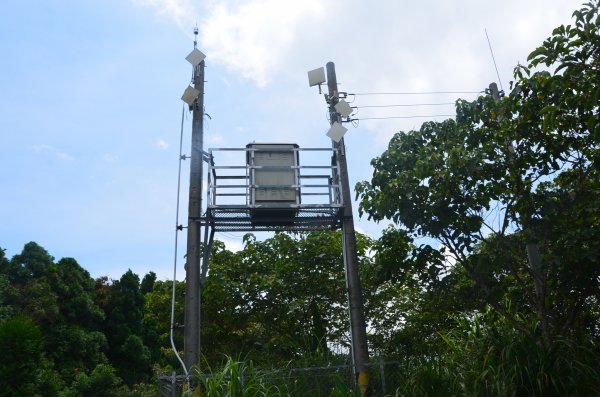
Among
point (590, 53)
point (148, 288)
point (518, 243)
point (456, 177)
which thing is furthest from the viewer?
point (148, 288)

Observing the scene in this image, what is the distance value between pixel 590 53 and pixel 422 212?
11.1 feet

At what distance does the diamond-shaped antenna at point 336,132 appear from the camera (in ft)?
31.9

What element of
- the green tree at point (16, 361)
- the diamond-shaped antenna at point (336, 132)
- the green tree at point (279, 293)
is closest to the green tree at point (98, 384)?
the green tree at point (16, 361)

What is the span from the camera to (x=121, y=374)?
28.1 meters

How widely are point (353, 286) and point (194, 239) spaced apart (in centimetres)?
249

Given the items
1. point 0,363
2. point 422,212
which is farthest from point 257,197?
point 0,363

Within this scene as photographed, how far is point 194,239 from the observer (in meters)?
8.98

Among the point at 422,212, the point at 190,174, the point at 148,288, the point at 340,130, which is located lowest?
the point at 422,212

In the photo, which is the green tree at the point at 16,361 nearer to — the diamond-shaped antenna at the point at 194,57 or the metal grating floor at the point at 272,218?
the metal grating floor at the point at 272,218

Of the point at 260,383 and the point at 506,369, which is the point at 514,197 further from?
the point at 260,383

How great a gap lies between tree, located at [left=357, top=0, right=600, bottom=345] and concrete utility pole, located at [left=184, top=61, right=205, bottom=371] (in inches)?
108

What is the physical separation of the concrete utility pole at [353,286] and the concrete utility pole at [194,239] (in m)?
2.23

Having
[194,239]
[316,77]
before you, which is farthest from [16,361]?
[316,77]

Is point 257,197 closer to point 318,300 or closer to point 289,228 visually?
point 289,228
